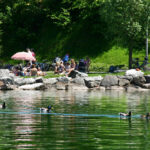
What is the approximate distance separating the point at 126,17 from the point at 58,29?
16.7 m

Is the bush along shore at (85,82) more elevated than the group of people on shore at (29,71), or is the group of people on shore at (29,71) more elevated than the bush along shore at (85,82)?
the group of people on shore at (29,71)

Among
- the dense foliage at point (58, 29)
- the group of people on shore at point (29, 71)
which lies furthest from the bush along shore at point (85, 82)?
the dense foliage at point (58, 29)

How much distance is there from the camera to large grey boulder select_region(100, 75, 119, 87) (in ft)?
151

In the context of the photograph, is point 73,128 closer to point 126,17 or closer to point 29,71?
point 29,71

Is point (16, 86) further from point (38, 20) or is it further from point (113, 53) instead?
point (38, 20)

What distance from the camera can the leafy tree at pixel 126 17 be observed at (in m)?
55.3

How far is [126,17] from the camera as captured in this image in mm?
55906

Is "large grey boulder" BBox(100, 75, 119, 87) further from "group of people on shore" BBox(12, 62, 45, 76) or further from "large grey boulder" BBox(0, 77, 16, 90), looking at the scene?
Answer: "large grey boulder" BBox(0, 77, 16, 90)

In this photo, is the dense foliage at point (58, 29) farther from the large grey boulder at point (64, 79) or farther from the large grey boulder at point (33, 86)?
the large grey boulder at point (33, 86)

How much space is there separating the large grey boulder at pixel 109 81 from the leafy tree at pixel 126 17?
8991mm

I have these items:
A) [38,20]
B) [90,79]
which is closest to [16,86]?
[90,79]

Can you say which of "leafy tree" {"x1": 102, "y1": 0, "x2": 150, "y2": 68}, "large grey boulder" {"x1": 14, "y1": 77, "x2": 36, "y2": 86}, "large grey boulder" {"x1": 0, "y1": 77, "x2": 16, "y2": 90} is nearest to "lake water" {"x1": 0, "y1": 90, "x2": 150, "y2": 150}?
"large grey boulder" {"x1": 0, "y1": 77, "x2": 16, "y2": 90}

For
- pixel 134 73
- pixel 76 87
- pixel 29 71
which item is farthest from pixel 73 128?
pixel 29 71

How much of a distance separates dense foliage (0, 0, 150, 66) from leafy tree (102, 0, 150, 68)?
134 mm
